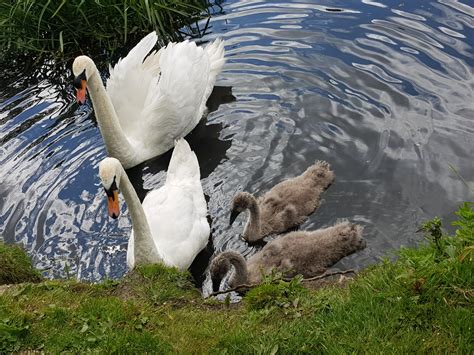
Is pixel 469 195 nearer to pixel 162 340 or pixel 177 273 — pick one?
pixel 177 273

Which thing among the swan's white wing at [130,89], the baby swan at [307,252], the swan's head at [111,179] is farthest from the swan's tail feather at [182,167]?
the swan's head at [111,179]

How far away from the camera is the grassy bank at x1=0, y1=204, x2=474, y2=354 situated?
13.4 feet

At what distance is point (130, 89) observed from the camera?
884cm

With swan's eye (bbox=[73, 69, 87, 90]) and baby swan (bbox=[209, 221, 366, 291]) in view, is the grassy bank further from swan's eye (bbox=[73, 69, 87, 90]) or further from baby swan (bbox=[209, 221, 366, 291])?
swan's eye (bbox=[73, 69, 87, 90])

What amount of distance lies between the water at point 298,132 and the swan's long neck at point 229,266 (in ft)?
3.18

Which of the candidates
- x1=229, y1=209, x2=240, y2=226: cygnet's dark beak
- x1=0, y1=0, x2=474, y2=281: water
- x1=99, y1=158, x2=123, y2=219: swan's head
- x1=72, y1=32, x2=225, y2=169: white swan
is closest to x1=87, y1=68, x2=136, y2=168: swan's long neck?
x1=72, y1=32, x2=225, y2=169: white swan

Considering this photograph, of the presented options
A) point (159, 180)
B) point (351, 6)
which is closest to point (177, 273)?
point (159, 180)

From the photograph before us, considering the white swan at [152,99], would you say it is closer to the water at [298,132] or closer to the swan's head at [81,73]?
the water at [298,132]

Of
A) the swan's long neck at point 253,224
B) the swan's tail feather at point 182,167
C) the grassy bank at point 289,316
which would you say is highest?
the grassy bank at point 289,316

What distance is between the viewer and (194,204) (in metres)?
7.46

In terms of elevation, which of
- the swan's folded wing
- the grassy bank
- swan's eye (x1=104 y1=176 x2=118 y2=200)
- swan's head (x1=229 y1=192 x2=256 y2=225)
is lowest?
swan's head (x1=229 y1=192 x2=256 y2=225)

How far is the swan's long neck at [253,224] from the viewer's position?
723 centimetres

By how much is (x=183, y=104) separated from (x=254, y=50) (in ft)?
7.67

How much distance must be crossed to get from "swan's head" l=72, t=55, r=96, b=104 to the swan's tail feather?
1187 mm
